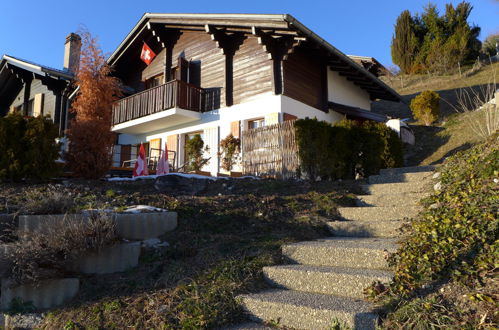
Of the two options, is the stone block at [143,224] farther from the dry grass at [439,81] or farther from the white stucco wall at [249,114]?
the dry grass at [439,81]

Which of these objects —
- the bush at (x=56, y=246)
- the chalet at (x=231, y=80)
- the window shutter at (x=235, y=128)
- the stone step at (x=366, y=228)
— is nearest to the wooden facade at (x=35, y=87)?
the chalet at (x=231, y=80)

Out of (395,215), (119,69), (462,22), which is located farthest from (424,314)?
(462,22)

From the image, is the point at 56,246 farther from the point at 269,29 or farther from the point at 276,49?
the point at 276,49

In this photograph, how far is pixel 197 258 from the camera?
3.75m

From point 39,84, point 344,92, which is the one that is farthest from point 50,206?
point 39,84

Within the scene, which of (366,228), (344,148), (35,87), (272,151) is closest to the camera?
(366,228)

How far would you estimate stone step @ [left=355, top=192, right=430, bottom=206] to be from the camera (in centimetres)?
500

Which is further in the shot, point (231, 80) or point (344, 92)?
point (344, 92)

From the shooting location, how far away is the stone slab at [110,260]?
3.77 m

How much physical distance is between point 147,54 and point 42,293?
47.8 ft

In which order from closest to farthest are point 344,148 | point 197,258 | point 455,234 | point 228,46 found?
point 455,234 → point 197,258 → point 344,148 → point 228,46

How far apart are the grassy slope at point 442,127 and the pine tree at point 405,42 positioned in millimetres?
4827

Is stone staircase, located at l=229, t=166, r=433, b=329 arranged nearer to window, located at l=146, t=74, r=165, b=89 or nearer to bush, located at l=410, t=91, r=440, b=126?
bush, located at l=410, t=91, r=440, b=126

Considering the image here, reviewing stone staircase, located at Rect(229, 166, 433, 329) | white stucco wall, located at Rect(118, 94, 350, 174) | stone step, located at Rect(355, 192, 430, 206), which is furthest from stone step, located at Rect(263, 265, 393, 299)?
white stucco wall, located at Rect(118, 94, 350, 174)
